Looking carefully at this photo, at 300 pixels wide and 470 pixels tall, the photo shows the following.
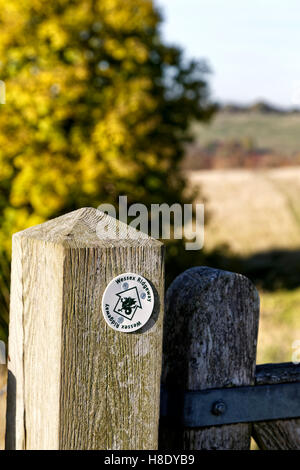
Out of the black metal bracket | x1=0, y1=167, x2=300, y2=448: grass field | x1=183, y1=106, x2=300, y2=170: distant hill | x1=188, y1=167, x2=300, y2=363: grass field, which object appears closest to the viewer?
the black metal bracket

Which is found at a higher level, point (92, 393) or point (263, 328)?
point (263, 328)

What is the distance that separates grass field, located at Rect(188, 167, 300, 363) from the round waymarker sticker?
6130 mm

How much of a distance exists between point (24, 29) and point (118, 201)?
113 inches

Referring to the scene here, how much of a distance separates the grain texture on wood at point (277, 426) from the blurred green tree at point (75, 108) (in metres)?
6.30

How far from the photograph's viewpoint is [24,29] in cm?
823

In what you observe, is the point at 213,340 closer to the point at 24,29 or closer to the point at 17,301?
the point at 17,301

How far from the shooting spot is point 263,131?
34.2 meters

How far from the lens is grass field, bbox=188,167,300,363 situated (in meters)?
9.65

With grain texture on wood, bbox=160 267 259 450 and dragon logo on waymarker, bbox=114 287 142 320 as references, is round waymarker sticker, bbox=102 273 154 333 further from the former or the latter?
grain texture on wood, bbox=160 267 259 450

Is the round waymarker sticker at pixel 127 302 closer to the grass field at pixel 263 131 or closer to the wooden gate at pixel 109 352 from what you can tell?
the wooden gate at pixel 109 352

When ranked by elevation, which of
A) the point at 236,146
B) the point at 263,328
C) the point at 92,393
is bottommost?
the point at 92,393

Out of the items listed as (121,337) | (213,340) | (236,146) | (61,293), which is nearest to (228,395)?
(213,340)

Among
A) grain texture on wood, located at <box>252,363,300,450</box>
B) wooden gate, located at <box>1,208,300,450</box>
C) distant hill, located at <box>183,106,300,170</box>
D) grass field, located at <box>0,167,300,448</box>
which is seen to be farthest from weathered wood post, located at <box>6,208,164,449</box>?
distant hill, located at <box>183,106,300,170</box>

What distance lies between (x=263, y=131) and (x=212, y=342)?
34.0 metres
